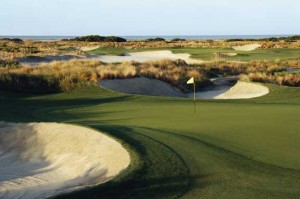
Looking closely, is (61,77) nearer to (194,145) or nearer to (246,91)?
(246,91)

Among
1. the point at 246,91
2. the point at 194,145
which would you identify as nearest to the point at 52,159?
the point at 194,145

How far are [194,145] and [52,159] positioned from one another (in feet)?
11.1

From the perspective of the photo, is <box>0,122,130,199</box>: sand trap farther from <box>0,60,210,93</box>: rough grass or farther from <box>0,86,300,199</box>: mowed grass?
<box>0,60,210,93</box>: rough grass

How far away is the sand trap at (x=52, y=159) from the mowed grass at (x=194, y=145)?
0.39m

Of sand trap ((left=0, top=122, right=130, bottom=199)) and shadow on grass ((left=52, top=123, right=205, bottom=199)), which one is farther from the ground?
shadow on grass ((left=52, top=123, right=205, bottom=199))

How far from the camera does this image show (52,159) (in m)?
10.6

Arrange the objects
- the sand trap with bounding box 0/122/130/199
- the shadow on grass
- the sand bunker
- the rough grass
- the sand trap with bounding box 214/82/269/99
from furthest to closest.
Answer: the sand bunker
the sand trap with bounding box 214/82/269/99
the rough grass
the sand trap with bounding box 0/122/130/199
the shadow on grass

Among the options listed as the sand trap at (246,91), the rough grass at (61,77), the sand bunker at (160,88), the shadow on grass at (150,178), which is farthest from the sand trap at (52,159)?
the sand trap at (246,91)

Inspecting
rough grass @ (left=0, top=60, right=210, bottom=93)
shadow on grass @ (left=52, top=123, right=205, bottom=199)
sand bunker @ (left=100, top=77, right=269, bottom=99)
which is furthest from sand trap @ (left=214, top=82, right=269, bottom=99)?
shadow on grass @ (left=52, top=123, right=205, bottom=199)

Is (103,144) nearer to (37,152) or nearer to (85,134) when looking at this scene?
(85,134)

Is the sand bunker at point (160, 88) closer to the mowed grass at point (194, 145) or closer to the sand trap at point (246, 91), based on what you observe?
the sand trap at point (246, 91)

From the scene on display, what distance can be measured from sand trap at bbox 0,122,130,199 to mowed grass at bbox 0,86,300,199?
386mm

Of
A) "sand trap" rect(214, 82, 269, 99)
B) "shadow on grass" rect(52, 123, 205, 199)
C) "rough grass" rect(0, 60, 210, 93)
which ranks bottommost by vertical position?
"sand trap" rect(214, 82, 269, 99)

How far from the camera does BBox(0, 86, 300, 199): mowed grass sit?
6.48 meters
